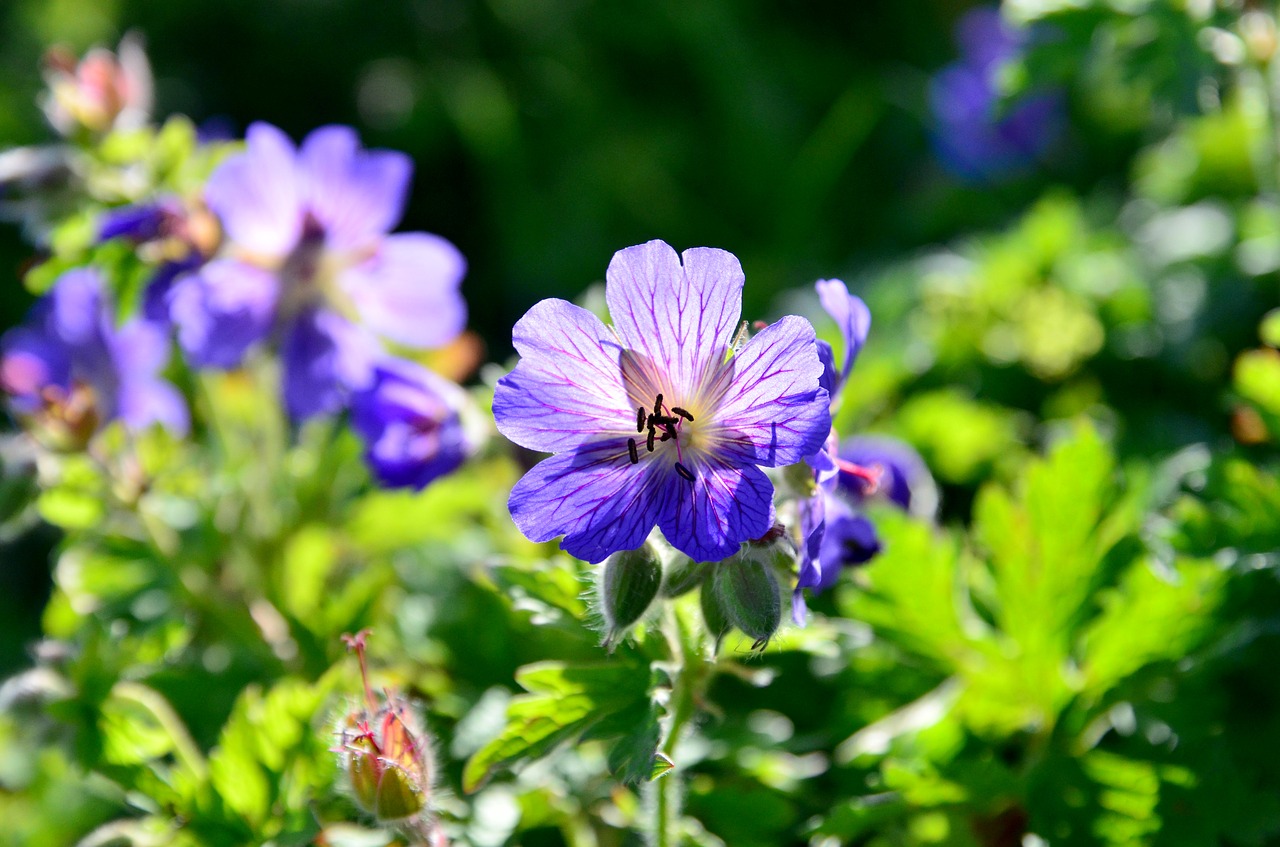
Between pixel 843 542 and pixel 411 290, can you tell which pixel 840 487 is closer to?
pixel 843 542

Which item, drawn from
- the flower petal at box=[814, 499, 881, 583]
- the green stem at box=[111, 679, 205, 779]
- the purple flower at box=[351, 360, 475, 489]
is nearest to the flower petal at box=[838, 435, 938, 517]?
the flower petal at box=[814, 499, 881, 583]

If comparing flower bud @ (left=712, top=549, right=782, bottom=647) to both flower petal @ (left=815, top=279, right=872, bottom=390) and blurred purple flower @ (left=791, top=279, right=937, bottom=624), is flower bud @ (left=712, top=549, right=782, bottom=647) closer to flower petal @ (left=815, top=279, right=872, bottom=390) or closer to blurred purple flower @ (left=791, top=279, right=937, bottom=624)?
blurred purple flower @ (left=791, top=279, right=937, bottom=624)

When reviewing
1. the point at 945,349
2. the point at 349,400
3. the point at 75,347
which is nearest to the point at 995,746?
the point at 945,349

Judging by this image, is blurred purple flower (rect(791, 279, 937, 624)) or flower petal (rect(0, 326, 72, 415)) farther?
flower petal (rect(0, 326, 72, 415))

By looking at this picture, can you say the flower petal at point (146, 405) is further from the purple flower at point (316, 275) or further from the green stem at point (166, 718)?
the green stem at point (166, 718)

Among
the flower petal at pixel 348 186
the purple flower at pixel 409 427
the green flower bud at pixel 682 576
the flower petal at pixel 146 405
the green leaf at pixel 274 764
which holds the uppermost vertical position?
the flower petal at pixel 348 186

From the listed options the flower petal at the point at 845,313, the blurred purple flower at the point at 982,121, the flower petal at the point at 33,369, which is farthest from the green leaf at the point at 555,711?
the blurred purple flower at the point at 982,121

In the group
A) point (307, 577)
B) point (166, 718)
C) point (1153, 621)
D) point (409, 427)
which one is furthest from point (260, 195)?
point (1153, 621)

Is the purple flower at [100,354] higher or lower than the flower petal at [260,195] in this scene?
lower
